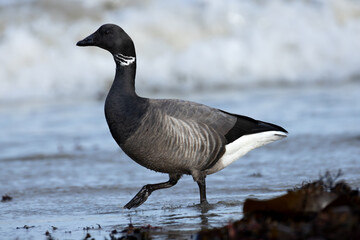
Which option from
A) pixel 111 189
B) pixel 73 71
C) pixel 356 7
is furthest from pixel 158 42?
pixel 111 189

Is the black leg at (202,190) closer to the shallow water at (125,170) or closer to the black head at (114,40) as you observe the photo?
the shallow water at (125,170)

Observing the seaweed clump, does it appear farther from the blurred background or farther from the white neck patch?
the white neck patch

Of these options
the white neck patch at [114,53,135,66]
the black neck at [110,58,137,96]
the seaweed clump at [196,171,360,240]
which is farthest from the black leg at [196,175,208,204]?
the seaweed clump at [196,171,360,240]

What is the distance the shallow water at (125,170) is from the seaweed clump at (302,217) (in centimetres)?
89

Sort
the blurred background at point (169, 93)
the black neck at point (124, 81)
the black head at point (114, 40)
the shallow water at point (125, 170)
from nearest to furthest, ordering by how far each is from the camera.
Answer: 1. the shallow water at point (125, 170)
2. the black neck at point (124, 81)
3. the black head at point (114, 40)
4. the blurred background at point (169, 93)

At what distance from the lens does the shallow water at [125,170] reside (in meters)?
5.86

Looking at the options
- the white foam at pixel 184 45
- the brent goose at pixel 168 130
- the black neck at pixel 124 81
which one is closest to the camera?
the brent goose at pixel 168 130

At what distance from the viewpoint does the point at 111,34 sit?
6715 millimetres

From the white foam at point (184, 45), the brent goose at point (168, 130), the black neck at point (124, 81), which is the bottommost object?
the brent goose at point (168, 130)

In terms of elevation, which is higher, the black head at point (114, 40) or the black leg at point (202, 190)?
the black head at point (114, 40)

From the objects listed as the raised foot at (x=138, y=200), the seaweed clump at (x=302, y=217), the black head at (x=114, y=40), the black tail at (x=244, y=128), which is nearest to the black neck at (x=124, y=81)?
the black head at (x=114, y=40)

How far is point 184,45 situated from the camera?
18.9m

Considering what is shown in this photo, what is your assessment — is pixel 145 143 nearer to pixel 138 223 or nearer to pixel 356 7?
pixel 138 223

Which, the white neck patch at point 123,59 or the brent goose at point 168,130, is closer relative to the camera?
the brent goose at point 168,130
